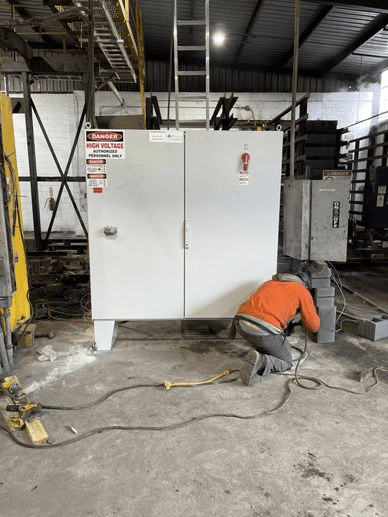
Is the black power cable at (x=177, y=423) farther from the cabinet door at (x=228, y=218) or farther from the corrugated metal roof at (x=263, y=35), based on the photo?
the corrugated metal roof at (x=263, y=35)

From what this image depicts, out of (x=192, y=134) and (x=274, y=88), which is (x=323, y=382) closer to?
(x=192, y=134)

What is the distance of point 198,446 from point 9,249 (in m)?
2.15

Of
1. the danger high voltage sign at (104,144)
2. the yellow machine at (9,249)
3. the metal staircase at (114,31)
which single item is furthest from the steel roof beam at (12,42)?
the danger high voltage sign at (104,144)

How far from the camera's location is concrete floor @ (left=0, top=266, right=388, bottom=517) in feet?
6.22

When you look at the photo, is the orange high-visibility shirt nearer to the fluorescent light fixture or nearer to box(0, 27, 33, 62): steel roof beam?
box(0, 27, 33, 62): steel roof beam

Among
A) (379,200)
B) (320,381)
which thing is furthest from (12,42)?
(379,200)

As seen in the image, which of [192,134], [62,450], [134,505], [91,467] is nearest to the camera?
[134,505]

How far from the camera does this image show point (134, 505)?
1872mm

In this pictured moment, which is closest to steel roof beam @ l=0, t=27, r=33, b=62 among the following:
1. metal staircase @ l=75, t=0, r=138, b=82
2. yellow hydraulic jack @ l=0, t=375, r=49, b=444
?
metal staircase @ l=75, t=0, r=138, b=82

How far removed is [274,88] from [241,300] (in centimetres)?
926

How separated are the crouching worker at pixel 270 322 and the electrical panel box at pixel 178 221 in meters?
0.52

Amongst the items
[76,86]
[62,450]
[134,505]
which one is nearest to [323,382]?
[134,505]

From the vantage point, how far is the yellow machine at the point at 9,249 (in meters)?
3.01

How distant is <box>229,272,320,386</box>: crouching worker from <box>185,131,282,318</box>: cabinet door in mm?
455
